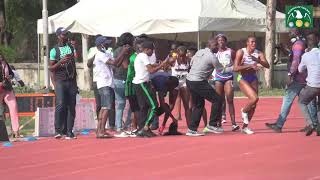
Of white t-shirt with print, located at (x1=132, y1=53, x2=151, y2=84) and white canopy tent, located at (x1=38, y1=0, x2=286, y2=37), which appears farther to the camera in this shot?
white canopy tent, located at (x1=38, y1=0, x2=286, y2=37)

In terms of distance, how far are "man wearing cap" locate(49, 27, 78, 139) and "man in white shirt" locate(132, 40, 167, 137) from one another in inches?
44.5

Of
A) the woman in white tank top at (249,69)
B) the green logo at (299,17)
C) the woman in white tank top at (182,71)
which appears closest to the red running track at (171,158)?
the woman in white tank top at (249,69)

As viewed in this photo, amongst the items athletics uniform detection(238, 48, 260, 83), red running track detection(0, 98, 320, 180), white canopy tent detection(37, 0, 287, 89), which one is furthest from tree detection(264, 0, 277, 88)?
athletics uniform detection(238, 48, 260, 83)

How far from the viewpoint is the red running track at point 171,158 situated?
9.95m

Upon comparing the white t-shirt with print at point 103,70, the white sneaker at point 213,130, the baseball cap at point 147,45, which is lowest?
the white sneaker at point 213,130

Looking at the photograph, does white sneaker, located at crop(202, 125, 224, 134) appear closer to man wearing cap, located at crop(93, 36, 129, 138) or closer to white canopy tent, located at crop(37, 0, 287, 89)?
man wearing cap, located at crop(93, 36, 129, 138)

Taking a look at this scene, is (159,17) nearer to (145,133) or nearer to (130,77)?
(130,77)

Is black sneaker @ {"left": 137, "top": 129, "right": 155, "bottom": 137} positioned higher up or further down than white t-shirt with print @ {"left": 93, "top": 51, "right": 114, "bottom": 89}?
further down

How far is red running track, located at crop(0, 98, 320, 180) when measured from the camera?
9.95 meters

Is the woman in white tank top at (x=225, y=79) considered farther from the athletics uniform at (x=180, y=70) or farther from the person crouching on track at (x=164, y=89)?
the athletics uniform at (x=180, y=70)

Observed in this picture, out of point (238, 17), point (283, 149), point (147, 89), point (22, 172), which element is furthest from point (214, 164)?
point (238, 17)

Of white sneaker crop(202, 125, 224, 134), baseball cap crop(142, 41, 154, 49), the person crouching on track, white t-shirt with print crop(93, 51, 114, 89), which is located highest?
baseball cap crop(142, 41, 154, 49)

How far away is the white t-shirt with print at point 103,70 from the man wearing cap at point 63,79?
428 millimetres

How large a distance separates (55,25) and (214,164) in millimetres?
19534
